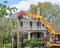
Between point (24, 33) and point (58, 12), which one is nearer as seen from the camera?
point (24, 33)

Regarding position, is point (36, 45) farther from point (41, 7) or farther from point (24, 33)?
point (41, 7)

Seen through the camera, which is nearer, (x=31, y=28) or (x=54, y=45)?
(x=54, y=45)

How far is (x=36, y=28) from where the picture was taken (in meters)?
54.2

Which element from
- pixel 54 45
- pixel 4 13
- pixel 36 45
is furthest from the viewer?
pixel 36 45

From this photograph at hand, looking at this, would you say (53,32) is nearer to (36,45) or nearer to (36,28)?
Answer: (36,45)

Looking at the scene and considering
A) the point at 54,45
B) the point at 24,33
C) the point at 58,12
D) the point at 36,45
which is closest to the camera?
the point at 54,45

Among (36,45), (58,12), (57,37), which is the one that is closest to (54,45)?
(57,37)

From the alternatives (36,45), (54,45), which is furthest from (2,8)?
(36,45)

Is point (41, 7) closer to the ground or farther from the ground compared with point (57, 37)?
farther from the ground

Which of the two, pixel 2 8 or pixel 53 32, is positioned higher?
pixel 2 8

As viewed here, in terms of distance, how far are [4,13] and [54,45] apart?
23790 millimetres

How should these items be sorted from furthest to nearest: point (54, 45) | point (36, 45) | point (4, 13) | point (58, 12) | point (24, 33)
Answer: point (58, 12)
point (24, 33)
point (36, 45)
point (54, 45)
point (4, 13)

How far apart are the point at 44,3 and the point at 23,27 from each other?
35.0 feet

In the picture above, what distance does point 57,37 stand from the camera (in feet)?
105
